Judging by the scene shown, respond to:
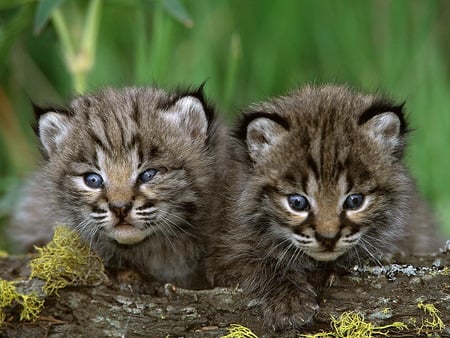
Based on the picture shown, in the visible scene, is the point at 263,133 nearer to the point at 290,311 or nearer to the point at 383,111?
the point at 383,111

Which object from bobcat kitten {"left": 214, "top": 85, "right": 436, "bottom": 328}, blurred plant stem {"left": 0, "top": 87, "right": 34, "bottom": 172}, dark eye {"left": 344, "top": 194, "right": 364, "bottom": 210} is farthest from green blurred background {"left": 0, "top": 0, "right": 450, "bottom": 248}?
dark eye {"left": 344, "top": 194, "right": 364, "bottom": 210}

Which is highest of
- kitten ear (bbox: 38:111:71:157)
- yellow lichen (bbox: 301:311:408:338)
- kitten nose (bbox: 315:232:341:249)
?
kitten ear (bbox: 38:111:71:157)

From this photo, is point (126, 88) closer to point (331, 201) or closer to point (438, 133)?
point (331, 201)

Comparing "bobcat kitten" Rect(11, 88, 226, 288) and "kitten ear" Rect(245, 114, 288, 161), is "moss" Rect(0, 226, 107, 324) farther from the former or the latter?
"kitten ear" Rect(245, 114, 288, 161)

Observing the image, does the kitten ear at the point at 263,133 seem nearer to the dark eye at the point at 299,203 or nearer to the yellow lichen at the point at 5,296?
the dark eye at the point at 299,203

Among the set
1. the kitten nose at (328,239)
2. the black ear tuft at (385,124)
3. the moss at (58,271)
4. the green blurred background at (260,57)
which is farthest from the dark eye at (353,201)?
the green blurred background at (260,57)

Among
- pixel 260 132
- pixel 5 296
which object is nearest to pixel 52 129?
pixel 5 296
